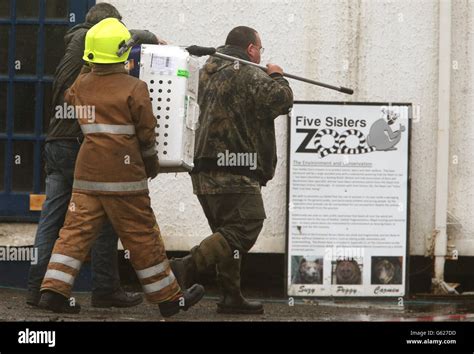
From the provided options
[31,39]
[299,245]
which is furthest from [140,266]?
[31,39]

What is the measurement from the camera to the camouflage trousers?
973 centimetres

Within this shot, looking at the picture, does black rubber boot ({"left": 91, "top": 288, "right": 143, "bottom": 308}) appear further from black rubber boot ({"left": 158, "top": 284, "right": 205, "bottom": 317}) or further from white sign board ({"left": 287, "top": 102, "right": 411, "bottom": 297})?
white sign board ({"left": 287, "top": 102, "right": 411, "bottom": 297})

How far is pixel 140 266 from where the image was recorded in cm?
911

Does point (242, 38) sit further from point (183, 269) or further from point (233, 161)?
point (183, 269)

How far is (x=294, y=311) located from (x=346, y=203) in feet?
3.70

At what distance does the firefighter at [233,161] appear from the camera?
9711 millimetres

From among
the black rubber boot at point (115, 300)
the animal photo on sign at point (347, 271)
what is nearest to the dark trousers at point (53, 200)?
the black rubber boot at point (115, 300)

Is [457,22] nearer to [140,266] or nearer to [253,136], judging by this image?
[253,136]

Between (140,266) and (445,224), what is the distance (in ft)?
10.6

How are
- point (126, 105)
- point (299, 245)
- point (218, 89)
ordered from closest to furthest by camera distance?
point (126, 105) → point (218, 89) → point (299, 245)

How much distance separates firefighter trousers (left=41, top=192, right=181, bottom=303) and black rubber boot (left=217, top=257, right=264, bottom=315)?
2.54 ft

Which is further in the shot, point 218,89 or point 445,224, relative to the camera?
point 445,224

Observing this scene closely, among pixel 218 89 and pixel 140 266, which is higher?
pixel 218 89

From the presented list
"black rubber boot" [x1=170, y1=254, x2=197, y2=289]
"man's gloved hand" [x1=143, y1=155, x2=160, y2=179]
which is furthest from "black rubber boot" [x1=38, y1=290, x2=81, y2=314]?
"man's gloved hand" [x1=143, y1=155, x2=160, y2=179]
